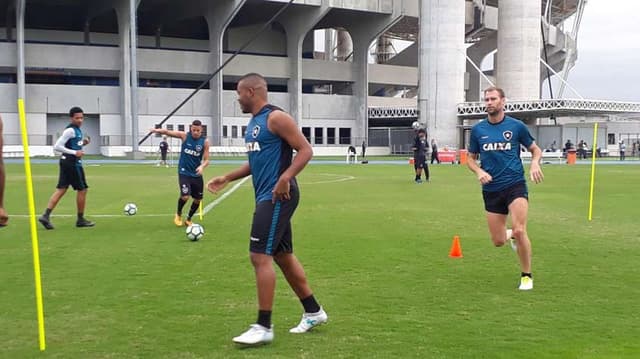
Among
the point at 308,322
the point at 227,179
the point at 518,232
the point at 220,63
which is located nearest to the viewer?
the point at 308,322

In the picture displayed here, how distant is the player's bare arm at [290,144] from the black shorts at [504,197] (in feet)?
9.80

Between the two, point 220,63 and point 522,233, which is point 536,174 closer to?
point 522,233

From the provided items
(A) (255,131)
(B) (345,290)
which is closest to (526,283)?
(B) (345,290)

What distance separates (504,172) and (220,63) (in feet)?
188

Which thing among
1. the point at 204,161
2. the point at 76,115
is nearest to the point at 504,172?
the point at 204,161

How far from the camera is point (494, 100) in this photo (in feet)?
24.2

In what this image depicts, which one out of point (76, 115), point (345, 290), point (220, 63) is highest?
point (220, 63)

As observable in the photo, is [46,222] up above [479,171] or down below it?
below

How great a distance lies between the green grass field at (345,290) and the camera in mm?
5418

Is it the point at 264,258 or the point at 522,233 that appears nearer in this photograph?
the point at 264,258

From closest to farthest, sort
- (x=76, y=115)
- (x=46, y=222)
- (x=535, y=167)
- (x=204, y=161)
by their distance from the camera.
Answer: (x=535, y=167)
(x=76, y=115)
(x=204, y=161)
(x=46, y=222)

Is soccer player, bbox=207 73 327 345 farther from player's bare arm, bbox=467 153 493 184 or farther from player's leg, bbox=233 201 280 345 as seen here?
player's bare arm, bbox=467 153 493 184

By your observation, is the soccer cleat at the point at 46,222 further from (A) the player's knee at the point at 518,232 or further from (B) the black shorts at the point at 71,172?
(A) the player's knee at the point at 518,232

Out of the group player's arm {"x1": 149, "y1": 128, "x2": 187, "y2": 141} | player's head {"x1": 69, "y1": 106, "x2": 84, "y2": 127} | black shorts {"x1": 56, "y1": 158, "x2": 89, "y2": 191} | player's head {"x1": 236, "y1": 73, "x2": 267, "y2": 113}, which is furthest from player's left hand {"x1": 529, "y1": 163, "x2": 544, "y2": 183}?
black shorts {"x1": 56, "y1": 158, "x2": 89, "y2": 191}
